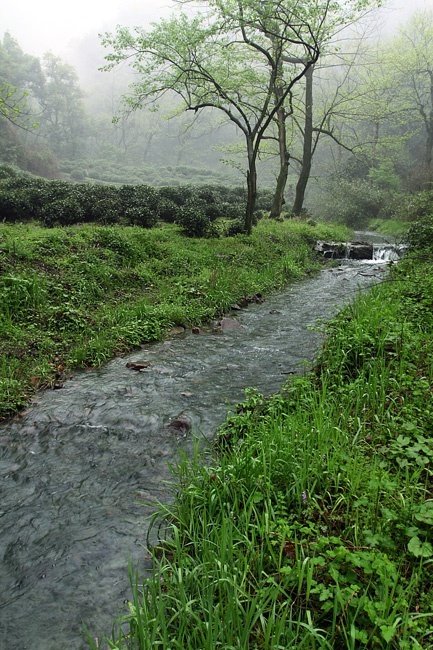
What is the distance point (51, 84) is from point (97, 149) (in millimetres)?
10947

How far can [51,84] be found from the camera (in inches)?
2249

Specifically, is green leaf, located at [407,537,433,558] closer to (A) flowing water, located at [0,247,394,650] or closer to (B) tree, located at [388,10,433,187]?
(A) flowing water, located at [0,247,394,650]

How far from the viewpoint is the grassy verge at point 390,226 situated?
69.4 feet

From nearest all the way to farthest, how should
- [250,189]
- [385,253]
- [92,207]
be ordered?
1. [92,207]
2. [250,189]
3. [385,253]

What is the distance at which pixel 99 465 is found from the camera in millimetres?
3930

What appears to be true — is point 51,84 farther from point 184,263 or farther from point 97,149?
→ point 184,263

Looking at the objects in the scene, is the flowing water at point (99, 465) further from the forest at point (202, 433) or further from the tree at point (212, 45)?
the tree at point (212, 45)

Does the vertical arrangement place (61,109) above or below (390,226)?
above

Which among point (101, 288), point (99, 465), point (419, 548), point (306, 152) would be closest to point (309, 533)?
point (419, 548)

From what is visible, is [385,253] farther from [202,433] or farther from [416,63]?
[416,63]

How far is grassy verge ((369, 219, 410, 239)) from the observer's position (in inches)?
832

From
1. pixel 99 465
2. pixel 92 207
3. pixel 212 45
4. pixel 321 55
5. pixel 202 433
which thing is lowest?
pixel 99 465

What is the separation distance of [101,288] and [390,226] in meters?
20.0

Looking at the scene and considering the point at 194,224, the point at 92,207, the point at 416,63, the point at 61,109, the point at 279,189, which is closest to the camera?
the point at 92,207
